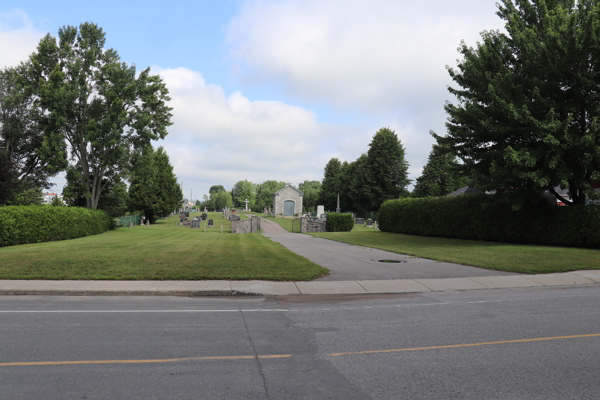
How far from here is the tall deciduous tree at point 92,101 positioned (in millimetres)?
32125

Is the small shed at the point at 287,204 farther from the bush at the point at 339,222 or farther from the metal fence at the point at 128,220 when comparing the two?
the bush at the point at 339,222

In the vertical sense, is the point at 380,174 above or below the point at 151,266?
above

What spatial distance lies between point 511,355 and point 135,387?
4680 millimetres

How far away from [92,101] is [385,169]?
4677 cm

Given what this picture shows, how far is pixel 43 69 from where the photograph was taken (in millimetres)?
33000

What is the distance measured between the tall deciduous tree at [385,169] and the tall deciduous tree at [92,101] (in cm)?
4092

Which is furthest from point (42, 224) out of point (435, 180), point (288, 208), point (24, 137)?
point (435, 180)

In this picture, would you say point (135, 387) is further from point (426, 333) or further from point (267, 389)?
point (426, 333)

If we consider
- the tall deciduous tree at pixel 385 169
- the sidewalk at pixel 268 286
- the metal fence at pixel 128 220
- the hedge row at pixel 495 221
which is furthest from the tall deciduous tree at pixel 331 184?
the sidewalk at pixel 268 286

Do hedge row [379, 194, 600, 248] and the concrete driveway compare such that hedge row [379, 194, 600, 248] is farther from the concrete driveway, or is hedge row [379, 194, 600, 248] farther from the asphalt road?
the asphalt road

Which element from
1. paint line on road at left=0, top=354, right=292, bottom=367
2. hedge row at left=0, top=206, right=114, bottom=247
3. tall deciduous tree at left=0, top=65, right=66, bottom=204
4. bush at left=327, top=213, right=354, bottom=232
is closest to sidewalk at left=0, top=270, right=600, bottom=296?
paint line on road at left=0, top=354, right=292, bottom=367

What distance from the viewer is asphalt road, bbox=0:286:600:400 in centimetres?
427

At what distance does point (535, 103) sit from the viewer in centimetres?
Result: 2059

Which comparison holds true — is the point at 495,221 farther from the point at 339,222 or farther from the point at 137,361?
the point at 137,361
